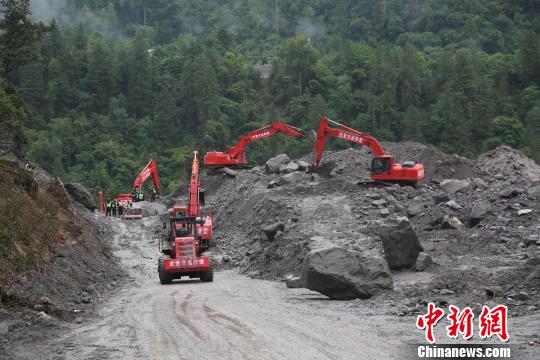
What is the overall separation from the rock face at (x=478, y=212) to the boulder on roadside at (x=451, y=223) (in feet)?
1.59

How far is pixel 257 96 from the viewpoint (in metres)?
123

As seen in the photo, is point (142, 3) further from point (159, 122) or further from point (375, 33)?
point (159, 122)

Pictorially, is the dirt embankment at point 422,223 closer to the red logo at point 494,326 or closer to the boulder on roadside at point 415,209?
the boulder on roadside at point 415,209

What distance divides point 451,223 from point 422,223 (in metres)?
1.88

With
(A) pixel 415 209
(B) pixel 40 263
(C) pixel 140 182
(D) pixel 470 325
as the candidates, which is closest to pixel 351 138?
(A) pixel 415 209

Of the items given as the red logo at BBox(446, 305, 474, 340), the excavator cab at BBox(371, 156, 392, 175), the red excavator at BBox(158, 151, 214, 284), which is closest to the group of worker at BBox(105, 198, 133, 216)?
the excavator cab at BBox(371, 156, 392, 175)

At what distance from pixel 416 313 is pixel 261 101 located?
105 meters


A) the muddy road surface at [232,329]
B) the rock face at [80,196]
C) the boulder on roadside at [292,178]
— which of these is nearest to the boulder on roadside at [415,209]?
the muddy road surface at [232,329]

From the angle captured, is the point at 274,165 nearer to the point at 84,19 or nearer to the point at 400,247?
the point at 400,247

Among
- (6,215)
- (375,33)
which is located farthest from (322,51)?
(6,215)

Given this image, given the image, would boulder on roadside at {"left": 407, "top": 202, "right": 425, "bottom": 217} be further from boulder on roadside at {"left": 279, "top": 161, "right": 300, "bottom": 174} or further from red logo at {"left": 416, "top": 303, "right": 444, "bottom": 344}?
boulder on roadside at {"left": 279, "top": 161, "right": 300, "bottom": 174}

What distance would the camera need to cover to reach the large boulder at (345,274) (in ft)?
72.8
